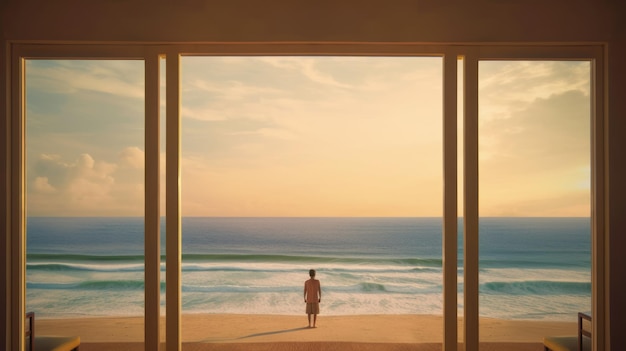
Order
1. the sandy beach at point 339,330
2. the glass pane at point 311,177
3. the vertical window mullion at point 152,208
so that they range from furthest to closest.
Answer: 1. the glass pane at point 311,177
2. the sandy beach at point 339,330
3. the vertical window mullion at point 152,208

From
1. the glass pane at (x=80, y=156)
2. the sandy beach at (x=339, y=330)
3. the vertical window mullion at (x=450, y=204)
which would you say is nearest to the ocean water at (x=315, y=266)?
the glass pane at (x=80, y=156)

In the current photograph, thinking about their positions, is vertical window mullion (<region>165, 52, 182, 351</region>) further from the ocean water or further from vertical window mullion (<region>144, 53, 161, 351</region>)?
the ocean water

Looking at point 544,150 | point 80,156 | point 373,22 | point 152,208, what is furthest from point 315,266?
point 373,22

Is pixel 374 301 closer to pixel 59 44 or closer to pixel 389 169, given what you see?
pixel 389 169

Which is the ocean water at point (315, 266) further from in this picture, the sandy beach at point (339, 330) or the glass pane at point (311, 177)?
the sandy beach at point (339, 330)

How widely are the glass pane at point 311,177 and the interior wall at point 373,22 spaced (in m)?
9.64

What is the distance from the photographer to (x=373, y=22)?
97.7 inches

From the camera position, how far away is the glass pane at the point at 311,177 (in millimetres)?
13391

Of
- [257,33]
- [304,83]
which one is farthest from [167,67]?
[304,83]

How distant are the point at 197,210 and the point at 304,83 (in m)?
4.94

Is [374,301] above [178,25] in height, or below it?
below

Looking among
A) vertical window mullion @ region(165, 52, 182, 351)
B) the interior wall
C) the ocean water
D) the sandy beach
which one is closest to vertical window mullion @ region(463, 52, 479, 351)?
the interior wall

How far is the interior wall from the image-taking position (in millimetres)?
2461

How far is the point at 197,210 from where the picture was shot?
15.2 m
